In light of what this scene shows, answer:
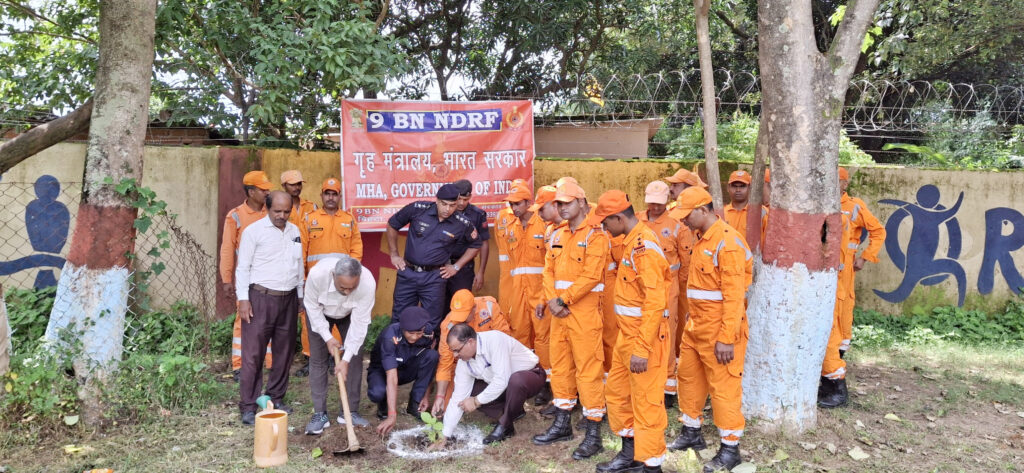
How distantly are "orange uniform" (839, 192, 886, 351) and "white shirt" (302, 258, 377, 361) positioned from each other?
12.5 feet

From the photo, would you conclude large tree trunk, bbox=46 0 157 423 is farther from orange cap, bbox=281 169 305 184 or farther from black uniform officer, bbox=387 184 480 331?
black uniform officer, bbox=387 184 480 331

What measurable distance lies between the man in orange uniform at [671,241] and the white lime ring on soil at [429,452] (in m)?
1.51

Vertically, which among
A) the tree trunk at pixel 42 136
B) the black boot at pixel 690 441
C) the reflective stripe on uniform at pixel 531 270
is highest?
the tree trunk at pixel 42 136

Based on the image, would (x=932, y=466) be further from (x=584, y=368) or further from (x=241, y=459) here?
(x=241, y=459)

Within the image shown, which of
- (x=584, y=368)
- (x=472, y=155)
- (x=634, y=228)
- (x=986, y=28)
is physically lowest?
(x=584, y=368)

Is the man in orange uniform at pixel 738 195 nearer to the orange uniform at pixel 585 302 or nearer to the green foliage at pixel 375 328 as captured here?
the orange uniform at pixel 585 302

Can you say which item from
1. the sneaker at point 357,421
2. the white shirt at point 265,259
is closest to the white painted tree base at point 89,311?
the white shirt at point 265,259

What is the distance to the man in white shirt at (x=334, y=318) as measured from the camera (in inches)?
194

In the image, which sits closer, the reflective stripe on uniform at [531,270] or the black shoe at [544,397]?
the black shoe at [544,397]

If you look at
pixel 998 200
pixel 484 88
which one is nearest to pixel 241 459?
pixel 484 88

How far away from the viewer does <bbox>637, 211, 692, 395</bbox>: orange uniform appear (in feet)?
17.9

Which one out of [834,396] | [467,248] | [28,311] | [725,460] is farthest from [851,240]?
[28,311]

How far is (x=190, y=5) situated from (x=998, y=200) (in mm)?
8729

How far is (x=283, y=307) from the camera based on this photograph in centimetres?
526
